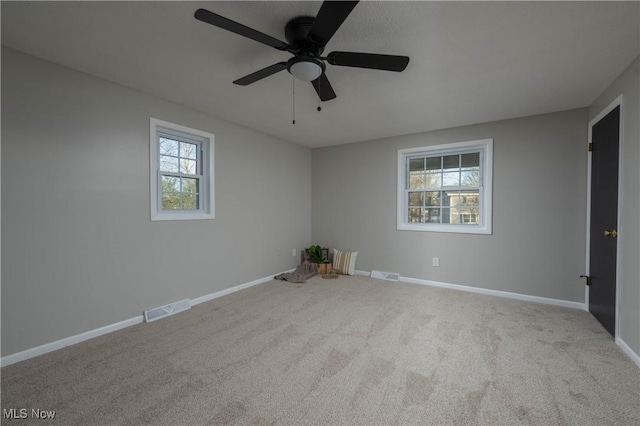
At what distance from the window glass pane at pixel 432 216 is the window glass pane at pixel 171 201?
3.50 metres

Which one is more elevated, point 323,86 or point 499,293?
point 323,86

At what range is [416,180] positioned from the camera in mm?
4336

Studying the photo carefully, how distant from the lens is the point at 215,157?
3473 mm

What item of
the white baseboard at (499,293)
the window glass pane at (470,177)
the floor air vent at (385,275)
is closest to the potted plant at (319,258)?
the floor air vent at (385,275)

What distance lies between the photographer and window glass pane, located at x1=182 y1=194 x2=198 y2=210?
129 inches

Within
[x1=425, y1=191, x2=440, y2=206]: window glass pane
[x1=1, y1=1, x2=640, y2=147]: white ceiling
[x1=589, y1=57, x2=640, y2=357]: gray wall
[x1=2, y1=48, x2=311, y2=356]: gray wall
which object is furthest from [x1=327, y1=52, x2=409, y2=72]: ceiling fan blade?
[x1=425, y1=191, x2=440, y2=206]: window glass pane

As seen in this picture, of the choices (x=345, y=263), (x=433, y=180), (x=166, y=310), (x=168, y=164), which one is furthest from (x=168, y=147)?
(x=433, y=180)

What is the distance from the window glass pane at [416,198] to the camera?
169 inches

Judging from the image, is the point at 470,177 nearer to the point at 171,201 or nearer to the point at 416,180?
the point at 416,180

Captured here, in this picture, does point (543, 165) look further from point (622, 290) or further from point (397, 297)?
point (397, 297)

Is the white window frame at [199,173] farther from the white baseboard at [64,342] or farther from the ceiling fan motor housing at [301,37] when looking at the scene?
the ceiling fan motor housing at [301,37]

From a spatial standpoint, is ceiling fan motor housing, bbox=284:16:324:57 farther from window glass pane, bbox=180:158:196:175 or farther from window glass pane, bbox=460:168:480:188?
window glass pane, bbox=460:168:480:188

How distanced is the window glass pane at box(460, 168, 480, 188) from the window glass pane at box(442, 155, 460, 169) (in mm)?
150

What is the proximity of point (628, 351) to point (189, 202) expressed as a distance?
435 centimetres
